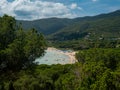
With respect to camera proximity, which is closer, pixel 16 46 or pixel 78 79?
pixel 78 79

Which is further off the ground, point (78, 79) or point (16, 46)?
point (16, 46)

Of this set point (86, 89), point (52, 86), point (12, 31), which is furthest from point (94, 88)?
point (52, 86)

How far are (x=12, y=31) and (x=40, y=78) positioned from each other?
629cm

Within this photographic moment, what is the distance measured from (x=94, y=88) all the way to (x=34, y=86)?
13.1m

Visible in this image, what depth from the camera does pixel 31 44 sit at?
34625 mm

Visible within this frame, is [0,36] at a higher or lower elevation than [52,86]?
higher

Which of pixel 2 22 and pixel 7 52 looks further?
pixel 2 22

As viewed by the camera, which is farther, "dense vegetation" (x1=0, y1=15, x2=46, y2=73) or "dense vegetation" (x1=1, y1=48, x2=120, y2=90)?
"dense vegetation" (x1=0, y1=15, x2=46, y2=73)

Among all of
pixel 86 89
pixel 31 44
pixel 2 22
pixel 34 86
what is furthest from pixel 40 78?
pixel 86 89

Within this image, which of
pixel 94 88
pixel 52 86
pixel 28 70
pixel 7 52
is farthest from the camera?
pixel 52 86

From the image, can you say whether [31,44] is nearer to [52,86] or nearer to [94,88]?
[52,86]

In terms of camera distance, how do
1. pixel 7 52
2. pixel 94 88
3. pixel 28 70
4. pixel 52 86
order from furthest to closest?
pixel 52 86 → pixel 28 70 → pixel 7 52 → pixel 94 88

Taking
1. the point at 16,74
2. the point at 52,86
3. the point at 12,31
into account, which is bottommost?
the point at 52,86

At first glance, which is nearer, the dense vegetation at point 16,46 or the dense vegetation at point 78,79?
the dense vegetation at point 78,79
